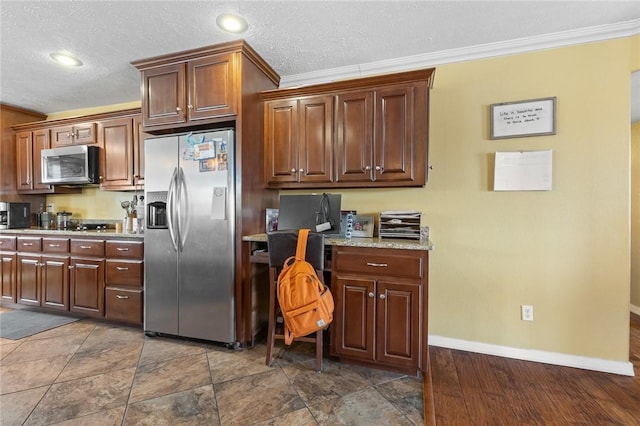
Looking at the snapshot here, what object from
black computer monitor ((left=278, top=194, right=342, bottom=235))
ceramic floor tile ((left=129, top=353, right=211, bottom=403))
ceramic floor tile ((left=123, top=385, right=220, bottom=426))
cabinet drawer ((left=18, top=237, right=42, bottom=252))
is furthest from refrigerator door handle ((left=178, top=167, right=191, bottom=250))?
cabinet drawer ((left=18, top=237, right=42, bottom=252))

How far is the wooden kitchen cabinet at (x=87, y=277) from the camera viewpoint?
286cm

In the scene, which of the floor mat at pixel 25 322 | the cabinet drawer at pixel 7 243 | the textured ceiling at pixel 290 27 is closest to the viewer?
the textured ceiling at pixel 290 27

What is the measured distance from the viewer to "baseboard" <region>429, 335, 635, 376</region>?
2.08 meters

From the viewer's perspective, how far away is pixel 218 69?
93.4 inches

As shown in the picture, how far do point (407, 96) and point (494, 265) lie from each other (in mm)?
1520

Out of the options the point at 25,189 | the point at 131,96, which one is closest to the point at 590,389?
the point at 131,96

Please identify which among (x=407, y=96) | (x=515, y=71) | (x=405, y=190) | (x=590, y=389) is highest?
(x=515, y=71)

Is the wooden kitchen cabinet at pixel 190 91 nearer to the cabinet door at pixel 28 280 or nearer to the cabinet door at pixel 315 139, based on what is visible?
the cabinet door at pixel 315 139

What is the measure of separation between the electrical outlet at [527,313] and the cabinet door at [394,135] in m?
1.35

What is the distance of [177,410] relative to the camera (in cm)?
165

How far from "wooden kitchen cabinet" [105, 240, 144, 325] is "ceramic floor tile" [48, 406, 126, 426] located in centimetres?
116

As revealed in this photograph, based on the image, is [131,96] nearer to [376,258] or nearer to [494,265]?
[376,258]

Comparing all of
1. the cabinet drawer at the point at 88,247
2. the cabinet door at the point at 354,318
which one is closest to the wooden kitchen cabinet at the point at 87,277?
the cabinet drawer at the point at 88,247

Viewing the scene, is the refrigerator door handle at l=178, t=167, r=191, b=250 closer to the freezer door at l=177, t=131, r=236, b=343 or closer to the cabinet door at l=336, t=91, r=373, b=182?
the freezer door at l=177, t=131, r=236, b=343
